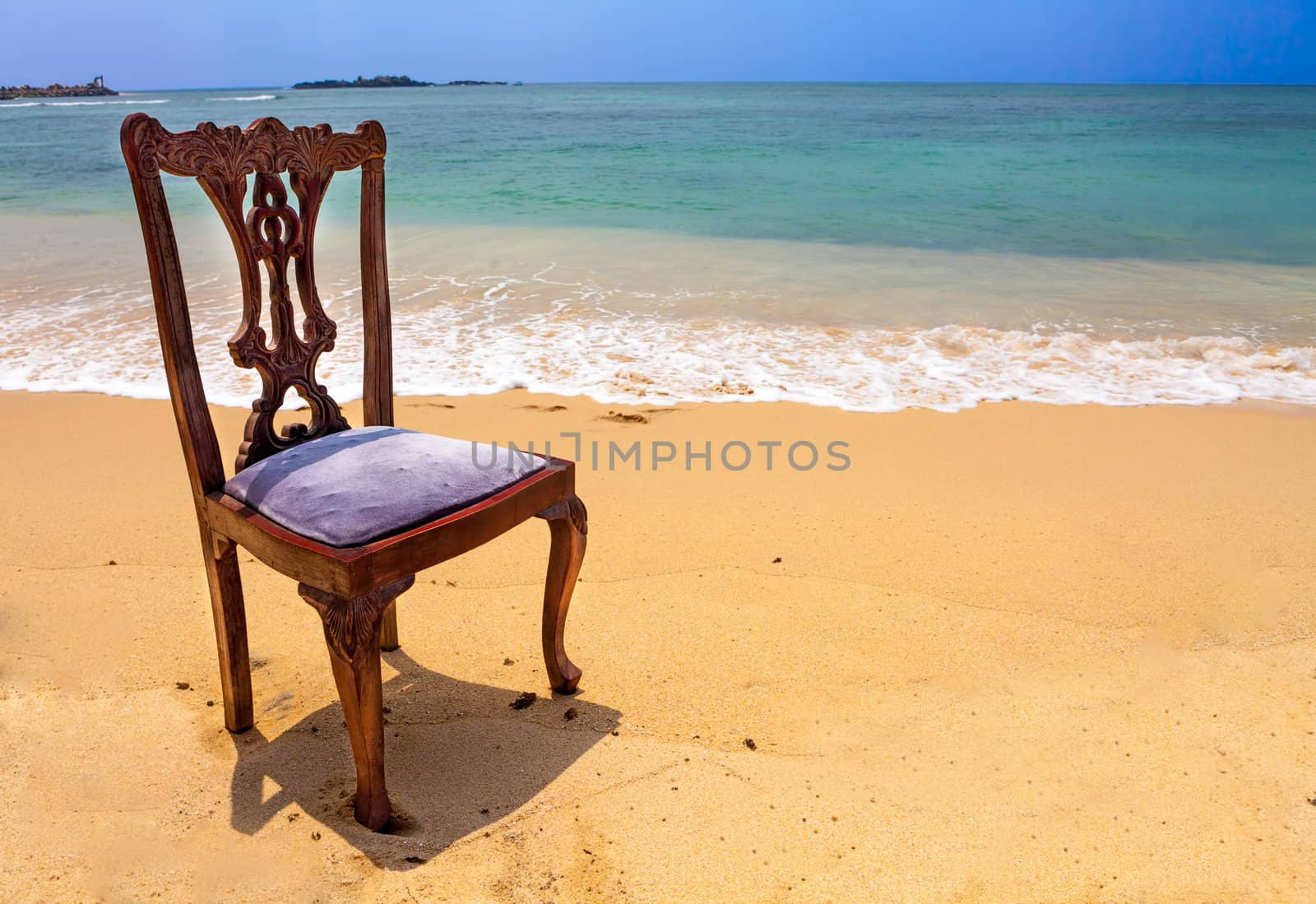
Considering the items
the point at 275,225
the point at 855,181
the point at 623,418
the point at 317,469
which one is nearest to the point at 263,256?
the point at 275,225

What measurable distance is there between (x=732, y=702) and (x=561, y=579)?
50 centimetres

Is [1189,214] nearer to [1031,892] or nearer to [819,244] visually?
[819,244]

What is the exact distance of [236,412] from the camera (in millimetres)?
4203

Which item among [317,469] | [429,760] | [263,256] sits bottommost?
[429,760]

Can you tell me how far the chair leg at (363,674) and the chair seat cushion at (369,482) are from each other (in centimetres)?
11

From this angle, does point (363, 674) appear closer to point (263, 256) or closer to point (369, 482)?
point (369, 482)

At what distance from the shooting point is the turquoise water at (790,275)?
4793 mm

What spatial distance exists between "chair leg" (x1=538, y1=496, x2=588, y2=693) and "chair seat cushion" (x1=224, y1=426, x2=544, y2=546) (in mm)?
149

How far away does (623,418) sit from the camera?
4.09 metres

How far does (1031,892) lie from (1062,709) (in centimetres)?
62

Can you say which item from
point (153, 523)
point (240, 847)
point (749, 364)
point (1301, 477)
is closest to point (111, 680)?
point (240, 847)

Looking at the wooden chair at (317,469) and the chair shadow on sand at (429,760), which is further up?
the wooden chair at (317,469)

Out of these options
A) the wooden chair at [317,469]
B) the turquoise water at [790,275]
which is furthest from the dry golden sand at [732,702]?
the turquoise water at [790,275]

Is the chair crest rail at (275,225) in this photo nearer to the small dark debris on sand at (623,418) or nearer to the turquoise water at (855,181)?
the small dark debris on sand at (623,418)
